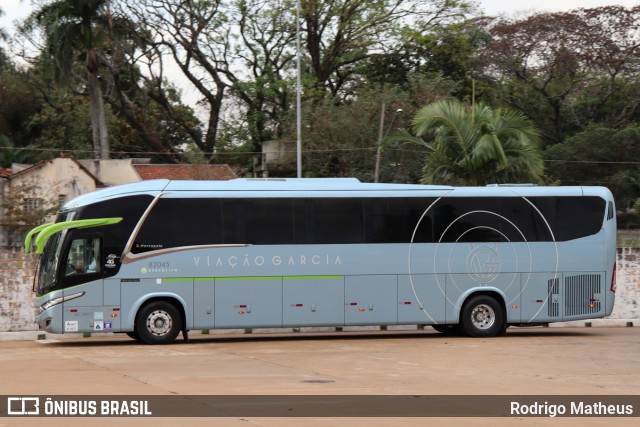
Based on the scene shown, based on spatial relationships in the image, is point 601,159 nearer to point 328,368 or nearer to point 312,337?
point 312,337

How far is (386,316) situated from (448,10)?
36.9m

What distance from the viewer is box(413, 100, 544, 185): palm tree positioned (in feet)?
99.5

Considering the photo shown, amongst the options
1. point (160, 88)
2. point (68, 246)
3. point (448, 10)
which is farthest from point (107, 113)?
point (68, 246)

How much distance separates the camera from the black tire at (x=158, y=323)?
21453 mm

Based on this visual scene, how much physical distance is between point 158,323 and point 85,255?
206cm

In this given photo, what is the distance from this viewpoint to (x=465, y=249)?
23172mm

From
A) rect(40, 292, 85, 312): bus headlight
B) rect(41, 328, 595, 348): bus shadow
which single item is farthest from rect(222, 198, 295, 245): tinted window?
rect(40, 292, 85, 312): bus headlight

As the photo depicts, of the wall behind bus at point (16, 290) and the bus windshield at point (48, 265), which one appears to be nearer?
the bus windshield at point (48, 265)

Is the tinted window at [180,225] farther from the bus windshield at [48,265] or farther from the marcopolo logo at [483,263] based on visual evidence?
the marcopolo logo at [483,263]

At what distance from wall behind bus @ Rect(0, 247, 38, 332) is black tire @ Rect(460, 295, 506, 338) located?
33.8 feet

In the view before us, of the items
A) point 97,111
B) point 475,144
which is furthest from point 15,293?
point 97,111

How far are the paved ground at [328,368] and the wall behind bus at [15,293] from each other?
172 cm

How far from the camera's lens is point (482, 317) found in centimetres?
2345

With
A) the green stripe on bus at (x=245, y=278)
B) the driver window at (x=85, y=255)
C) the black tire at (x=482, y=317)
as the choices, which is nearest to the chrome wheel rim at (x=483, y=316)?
the black tire at (x=482, y=317)
